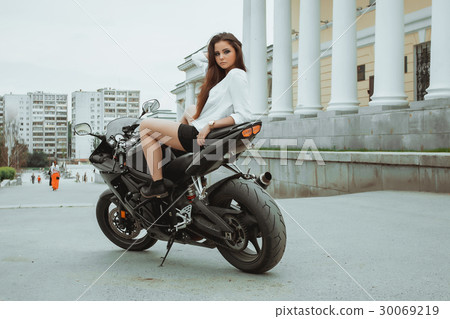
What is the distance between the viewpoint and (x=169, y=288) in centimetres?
350

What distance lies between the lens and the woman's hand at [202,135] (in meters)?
3.88

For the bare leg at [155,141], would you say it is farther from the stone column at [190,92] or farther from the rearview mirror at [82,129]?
the stone column at [190,92]

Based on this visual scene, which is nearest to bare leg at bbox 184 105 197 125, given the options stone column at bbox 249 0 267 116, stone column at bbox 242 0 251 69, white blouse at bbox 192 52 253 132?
white blouse at bbox 192 52 253 132

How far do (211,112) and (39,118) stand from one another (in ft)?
306

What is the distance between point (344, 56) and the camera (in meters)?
15.6

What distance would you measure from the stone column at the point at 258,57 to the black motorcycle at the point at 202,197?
681 inches

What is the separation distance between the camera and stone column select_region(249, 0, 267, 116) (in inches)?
860

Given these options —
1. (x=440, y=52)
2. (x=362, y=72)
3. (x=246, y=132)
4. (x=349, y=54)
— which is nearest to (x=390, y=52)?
(x=440, y=52)

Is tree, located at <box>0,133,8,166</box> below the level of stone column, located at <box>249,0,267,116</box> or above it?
below

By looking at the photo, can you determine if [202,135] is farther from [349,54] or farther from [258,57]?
[258,57]

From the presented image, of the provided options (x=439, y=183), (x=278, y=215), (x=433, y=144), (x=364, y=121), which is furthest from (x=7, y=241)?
(x=364, y=121)

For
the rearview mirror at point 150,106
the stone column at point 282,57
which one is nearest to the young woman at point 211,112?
the rearview mirror at point 150,106

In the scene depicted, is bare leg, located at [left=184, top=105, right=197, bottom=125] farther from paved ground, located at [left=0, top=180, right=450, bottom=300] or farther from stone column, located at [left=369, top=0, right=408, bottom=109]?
stone column, located at [left=369, top=0, right=408, bottom=109]

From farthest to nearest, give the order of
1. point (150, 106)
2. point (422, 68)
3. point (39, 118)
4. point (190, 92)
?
1. point (39, 118)
2. point (190, 92)
3. point (422, 68)
4. point (150, 106)
